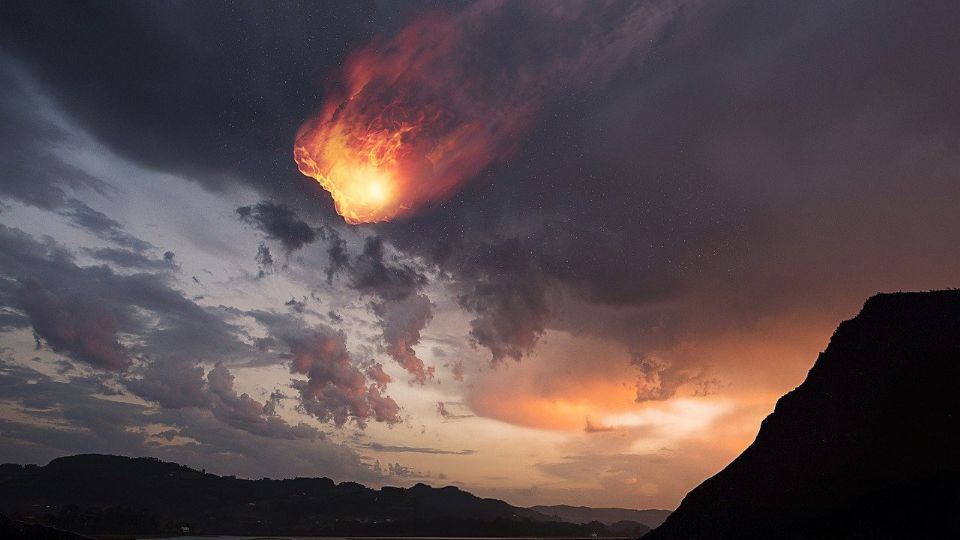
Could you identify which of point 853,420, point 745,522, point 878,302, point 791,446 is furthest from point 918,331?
point 745,522

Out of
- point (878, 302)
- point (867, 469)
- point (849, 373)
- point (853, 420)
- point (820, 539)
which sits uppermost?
point (878, 302)

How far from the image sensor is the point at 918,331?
8825 cm

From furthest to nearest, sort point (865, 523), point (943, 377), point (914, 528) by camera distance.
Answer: point (943, 377) < point (865, 523) < point (914, 528)

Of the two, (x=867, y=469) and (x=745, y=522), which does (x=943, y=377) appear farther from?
(x=745, y=522)

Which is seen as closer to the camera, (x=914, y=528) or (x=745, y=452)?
(x=914, y=528)

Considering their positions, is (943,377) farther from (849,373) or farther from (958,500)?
(958,500)

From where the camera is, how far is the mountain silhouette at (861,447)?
65.6 m

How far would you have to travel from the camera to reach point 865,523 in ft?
206

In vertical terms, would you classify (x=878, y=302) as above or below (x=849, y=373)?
above

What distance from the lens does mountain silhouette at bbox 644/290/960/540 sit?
65.6m

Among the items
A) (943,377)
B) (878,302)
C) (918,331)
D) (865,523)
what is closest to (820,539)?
(865,523)

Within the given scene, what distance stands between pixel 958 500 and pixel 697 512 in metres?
36.1

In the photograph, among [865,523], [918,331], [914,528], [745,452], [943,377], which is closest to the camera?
[914,528]

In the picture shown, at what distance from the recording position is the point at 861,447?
79812 mm
